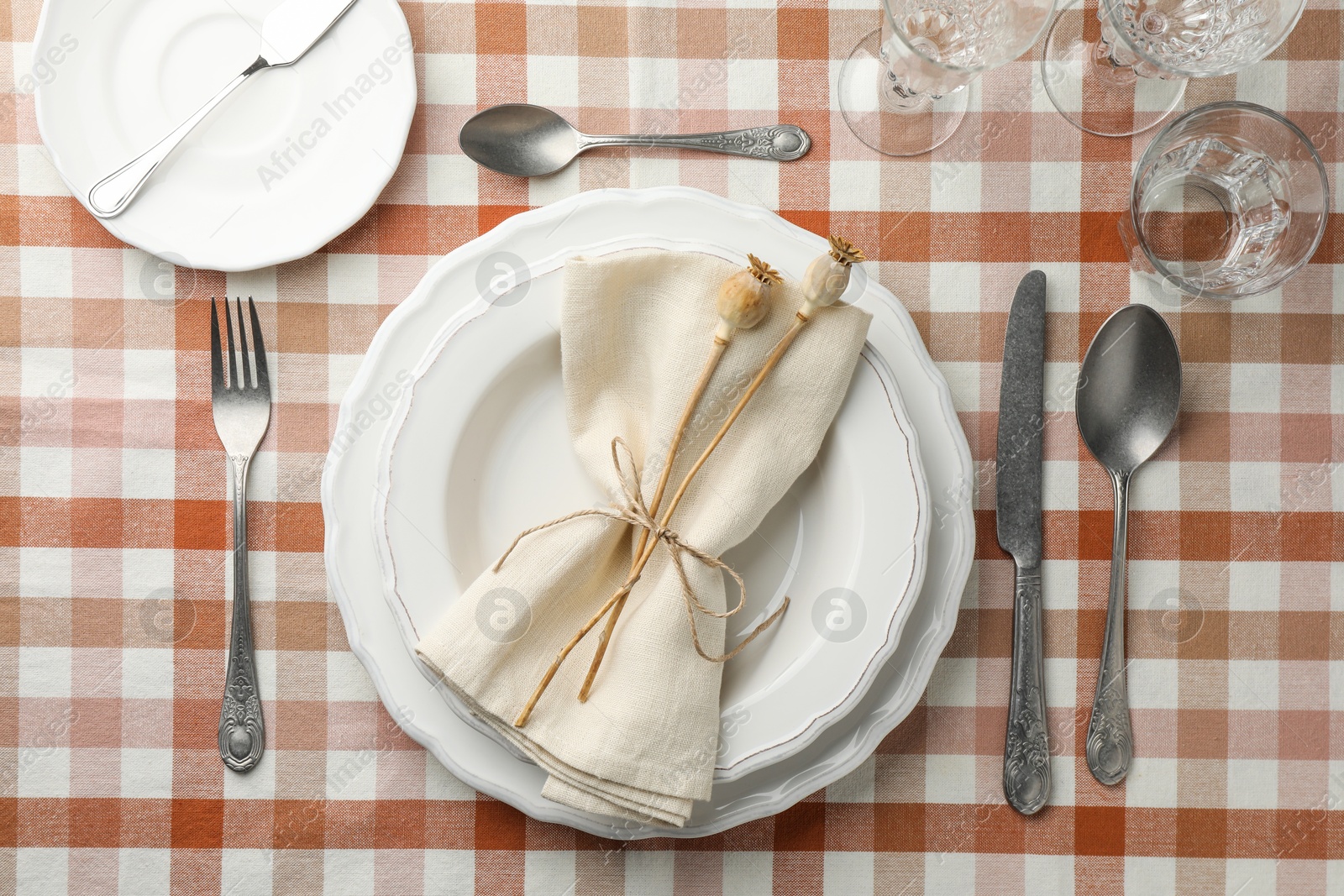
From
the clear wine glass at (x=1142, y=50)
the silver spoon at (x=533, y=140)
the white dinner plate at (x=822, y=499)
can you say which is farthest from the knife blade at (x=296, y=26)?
the clear wine glass at (x=1142, y=50)

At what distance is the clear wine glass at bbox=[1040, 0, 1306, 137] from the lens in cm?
68

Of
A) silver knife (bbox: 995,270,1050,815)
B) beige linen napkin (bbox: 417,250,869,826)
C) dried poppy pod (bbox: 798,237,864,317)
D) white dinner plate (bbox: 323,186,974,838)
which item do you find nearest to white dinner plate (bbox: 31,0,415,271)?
white dinner plate (bbox: 323,186,974,838)

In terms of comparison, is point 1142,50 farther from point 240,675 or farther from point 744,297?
point 240,675

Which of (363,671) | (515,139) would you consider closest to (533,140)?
(515,139)

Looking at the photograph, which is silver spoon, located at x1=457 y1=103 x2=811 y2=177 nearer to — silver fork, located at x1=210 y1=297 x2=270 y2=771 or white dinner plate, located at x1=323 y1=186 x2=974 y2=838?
white dinner plate, located at x1=323 y1=186 x2=974 y2=838

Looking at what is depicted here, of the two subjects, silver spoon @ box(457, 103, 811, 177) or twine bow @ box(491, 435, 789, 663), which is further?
silver spoon @ box(457, 103, 811, 177)

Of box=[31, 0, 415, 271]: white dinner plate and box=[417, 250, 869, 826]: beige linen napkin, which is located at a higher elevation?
box=[31, 0, 415, 271]: white dinner plate

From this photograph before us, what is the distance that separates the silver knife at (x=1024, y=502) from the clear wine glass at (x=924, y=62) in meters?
0.18

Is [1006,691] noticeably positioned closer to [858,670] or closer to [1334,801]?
[858,670]

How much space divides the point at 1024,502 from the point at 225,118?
808mm

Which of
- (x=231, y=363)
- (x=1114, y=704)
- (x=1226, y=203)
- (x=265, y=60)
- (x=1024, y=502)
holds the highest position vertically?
(x=265, y=60)

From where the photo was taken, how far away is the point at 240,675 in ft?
2.43

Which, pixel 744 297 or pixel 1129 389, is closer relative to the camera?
pixel 744 297

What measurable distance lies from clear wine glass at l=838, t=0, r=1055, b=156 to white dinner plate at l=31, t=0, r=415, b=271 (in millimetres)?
411
